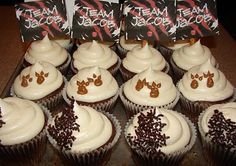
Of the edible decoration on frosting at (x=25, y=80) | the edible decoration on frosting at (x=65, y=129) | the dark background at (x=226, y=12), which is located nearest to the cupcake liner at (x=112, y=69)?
the edible decoration on frosting at (x=25, y=80)

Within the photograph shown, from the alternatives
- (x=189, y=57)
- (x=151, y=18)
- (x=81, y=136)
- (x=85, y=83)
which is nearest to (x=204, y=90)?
(x=189, y=57)

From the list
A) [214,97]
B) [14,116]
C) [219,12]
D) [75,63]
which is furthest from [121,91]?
[219,12]

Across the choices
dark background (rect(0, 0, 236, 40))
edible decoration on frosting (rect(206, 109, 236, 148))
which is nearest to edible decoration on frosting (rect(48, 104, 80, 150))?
edible decoration on frosting (rect(206, 109, 236, 148))

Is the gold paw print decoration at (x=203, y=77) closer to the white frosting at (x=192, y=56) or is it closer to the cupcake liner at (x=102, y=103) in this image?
the white frosting at (x=192, y=56)

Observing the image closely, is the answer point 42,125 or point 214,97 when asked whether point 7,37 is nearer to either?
point 42,125

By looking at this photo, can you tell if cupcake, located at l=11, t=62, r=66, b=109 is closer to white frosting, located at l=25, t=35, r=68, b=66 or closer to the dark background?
white frosting, located at l=25, t=35, r=68, b=66
